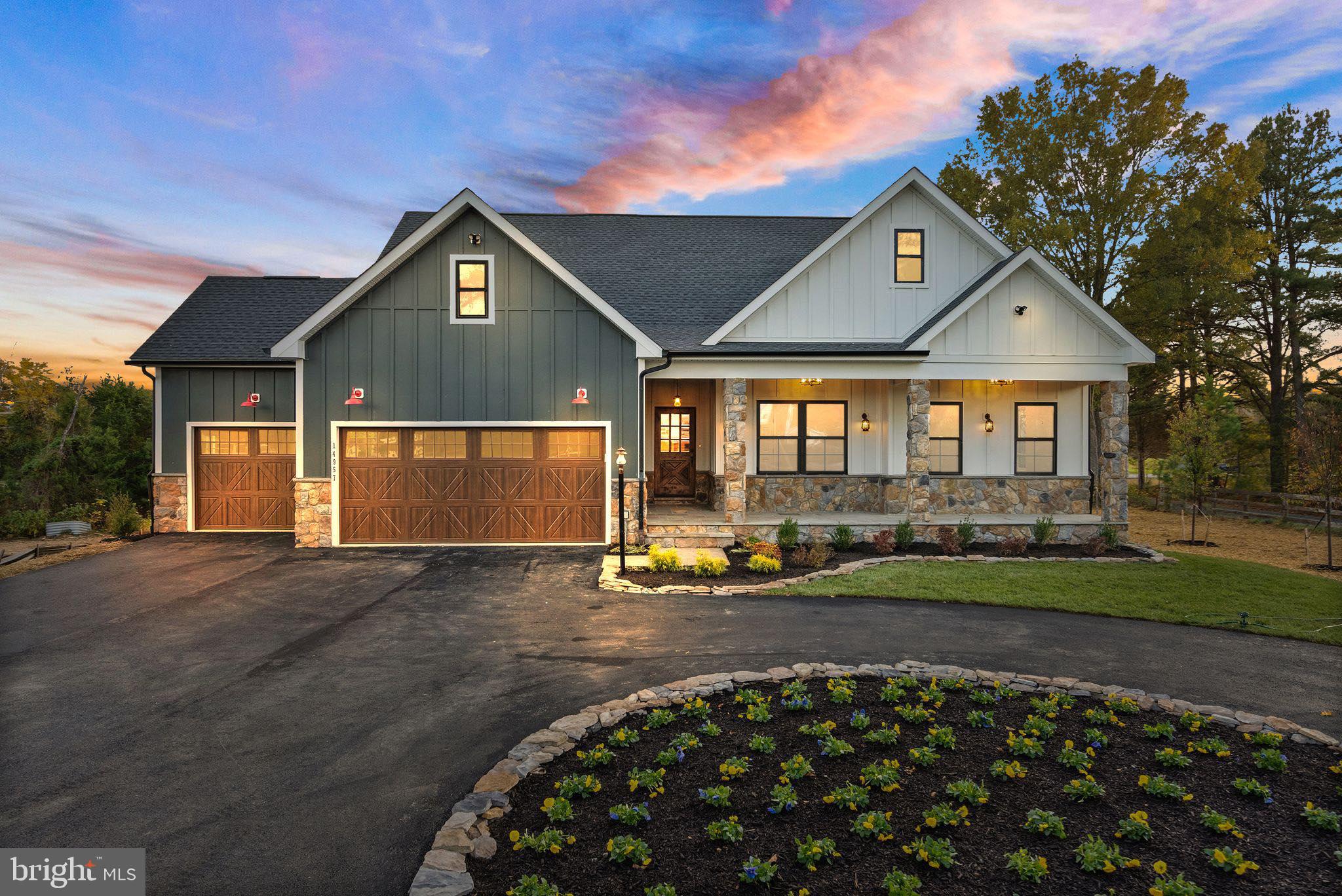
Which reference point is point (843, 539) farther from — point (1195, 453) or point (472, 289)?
point (1195, 453)

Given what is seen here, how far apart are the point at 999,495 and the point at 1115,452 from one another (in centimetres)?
238

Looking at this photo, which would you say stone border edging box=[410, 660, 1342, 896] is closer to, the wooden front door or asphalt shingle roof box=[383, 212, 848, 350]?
asphalt shingle roof box=[383, 212, 848, 350]

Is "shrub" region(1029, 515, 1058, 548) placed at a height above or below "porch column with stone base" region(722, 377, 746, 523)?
below

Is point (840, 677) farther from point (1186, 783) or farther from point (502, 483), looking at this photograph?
point (502, 483)

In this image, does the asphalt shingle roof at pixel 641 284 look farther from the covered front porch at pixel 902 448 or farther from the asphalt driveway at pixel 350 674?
the asphalt driveway at pixel 350 674

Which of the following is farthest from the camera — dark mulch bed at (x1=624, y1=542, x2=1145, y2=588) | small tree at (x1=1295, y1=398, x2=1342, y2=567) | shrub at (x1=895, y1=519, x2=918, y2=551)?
small tree at (x1=1295, y1=398, x2=1342, y2=567)

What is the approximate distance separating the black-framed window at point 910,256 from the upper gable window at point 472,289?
8.72m

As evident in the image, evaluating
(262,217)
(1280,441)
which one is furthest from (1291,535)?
(262,217)

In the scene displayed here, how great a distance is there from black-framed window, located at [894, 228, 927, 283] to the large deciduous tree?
725 cm

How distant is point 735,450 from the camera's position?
1262 cm

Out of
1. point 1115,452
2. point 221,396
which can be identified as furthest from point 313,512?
point 1115,452

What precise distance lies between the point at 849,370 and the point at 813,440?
2028 mm

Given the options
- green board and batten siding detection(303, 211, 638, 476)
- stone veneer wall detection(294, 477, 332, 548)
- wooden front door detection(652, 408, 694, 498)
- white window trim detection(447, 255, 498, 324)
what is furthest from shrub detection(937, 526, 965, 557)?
stone veneer wall detection(294, 477, 332, 548)

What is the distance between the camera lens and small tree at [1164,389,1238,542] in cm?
1551
